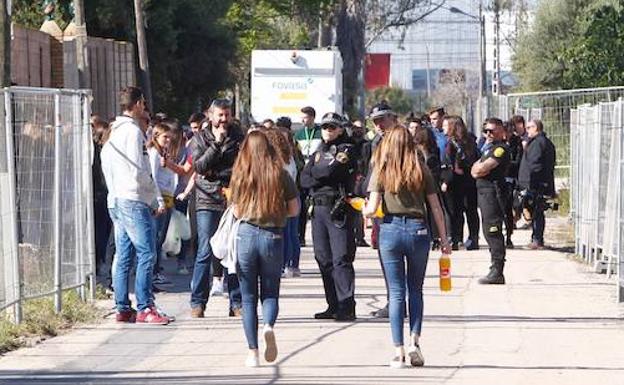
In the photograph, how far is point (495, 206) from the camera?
17578 mm

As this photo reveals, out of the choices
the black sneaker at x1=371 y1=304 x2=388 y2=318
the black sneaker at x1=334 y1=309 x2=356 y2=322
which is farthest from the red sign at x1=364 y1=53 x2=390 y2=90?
the black sneaker at x1=334 y1=309 x2=356 y2=322

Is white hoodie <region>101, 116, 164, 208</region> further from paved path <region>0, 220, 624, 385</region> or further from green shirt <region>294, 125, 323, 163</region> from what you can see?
green shirt <region>294, 125, 323, 163</region>

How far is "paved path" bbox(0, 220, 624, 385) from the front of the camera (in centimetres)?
1104

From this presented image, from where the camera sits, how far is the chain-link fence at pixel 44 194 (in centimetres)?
1314

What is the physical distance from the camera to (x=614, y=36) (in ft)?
109

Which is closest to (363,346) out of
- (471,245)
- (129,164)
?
(129,164)

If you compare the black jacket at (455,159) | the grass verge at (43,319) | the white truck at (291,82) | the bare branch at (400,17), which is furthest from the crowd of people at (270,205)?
the bare branch at (400,17)

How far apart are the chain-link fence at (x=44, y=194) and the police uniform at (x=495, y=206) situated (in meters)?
4.60

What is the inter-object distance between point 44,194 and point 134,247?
3.20 feet

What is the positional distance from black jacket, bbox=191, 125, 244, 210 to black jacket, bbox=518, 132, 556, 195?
9224 millimetres

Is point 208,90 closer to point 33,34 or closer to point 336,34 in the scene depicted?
point 33,34

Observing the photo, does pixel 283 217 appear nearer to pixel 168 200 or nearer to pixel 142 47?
pixel 168 200

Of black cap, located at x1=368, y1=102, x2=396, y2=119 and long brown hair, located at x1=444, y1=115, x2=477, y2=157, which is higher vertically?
black cap, located at x1=368, y1=102, x2=396, y2=119

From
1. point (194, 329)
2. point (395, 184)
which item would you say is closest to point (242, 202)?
point (395, 184)
